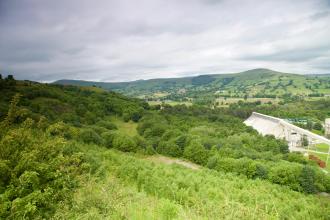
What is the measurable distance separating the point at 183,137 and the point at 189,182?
3644 centimetres

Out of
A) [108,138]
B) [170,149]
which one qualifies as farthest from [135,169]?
[108,138]

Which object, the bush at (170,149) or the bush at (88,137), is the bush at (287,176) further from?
the bush at (88,137)

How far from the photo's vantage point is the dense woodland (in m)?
10.2

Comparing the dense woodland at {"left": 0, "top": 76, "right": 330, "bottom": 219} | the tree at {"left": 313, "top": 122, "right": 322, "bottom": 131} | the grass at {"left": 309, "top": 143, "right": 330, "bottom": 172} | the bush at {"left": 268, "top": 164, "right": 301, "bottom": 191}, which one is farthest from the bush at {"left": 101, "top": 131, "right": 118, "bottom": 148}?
the tree at {"left": 313, "top": 122, "right": 322, "bottom": 131}

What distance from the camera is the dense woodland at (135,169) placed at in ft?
33.3

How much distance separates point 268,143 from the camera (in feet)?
245

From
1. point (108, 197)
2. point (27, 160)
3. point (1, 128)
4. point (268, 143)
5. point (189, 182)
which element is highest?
point (1, 128)

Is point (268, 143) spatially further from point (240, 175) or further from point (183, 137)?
point (240, 175)

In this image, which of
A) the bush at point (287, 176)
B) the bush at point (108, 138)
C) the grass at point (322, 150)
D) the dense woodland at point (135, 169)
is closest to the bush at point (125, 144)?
the dense woodland at point (135, 169)

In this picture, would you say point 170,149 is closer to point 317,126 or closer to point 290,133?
point 290,133

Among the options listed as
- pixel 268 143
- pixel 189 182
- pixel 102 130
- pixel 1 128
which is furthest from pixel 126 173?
pixel 268 143

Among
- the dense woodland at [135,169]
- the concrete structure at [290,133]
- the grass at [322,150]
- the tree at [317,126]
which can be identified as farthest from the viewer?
the tree at [317,126]

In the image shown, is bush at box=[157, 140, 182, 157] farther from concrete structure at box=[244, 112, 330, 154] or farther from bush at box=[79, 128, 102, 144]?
concrete structure at box=[244, 112, 330, 154]

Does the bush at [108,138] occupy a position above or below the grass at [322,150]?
above
